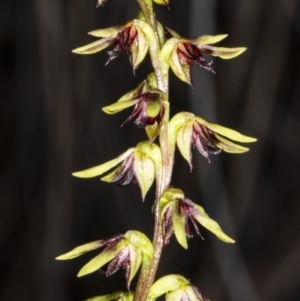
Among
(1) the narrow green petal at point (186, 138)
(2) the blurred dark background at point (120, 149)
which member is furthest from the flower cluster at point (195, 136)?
(2) the blurred dark background at point (120, 149)

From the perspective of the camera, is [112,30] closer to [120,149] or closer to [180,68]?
[180,68]

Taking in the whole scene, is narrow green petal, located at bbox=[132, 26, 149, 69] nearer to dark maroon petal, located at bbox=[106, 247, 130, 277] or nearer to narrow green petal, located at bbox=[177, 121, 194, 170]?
narrow green petal, located at bbox=[177, 121, 194, 170]

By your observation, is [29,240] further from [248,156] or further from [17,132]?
[248,156]

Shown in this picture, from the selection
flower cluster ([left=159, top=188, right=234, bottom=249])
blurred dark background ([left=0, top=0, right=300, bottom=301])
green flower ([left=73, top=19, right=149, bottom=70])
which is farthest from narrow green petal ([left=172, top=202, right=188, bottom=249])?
blurred dark background ([left=0, top=0, right=300, bottom=301])

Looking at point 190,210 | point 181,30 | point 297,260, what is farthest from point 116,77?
point 190,210

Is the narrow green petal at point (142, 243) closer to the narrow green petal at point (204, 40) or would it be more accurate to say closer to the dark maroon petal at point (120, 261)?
the dark maroon petal at point (120, 261)

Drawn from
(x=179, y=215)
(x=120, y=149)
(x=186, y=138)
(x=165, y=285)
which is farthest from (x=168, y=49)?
(x=120, y=149)
